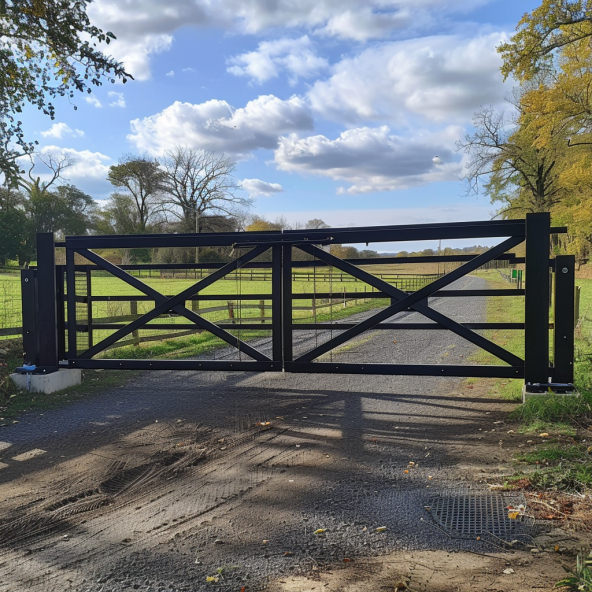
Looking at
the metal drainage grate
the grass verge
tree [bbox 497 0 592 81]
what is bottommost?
the metal drainage grate

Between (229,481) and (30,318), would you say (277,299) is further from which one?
(30,318)

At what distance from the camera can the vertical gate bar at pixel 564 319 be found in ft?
20.9

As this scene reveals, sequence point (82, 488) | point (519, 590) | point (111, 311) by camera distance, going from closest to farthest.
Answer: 1. point (519, 590)
2. point (82, 488)
3. point (111, 311)

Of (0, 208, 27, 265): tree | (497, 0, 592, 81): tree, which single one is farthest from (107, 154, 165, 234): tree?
(497, 0, 592, 81): tree

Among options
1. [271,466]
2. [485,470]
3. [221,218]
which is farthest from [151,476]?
[221,218]

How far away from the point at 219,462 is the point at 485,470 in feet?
8.02

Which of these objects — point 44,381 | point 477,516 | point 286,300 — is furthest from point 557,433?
point 44,381

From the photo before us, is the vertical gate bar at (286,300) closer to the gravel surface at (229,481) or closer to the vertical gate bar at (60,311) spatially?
the gravel surface at (229,481)

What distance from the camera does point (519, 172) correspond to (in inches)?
1510

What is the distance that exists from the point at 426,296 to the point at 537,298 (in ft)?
4.41

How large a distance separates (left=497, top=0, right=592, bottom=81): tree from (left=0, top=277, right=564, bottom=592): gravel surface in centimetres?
1796

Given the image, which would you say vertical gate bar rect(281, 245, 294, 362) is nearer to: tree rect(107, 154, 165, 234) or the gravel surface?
the gravel surface

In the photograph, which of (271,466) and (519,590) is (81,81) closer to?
(271,466)

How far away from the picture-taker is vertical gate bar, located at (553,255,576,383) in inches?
250
